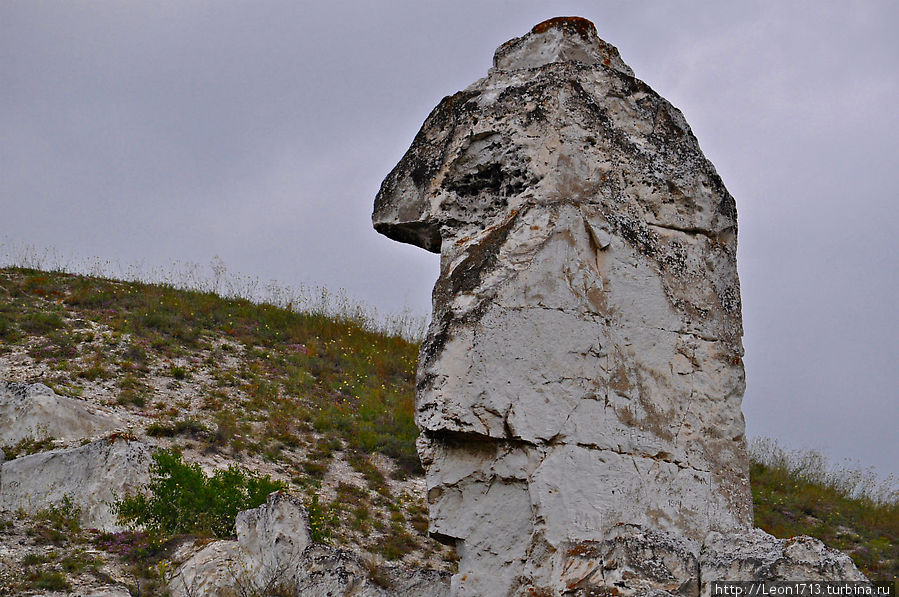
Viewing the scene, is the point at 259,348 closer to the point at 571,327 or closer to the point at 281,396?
the point at 281,396

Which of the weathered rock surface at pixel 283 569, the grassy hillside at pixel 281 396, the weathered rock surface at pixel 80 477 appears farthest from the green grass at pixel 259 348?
the weathered rock surface at pixel 283 569

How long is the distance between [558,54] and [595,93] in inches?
15.7

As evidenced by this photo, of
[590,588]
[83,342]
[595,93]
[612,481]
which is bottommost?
[590,588]

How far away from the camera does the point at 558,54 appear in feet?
18.5

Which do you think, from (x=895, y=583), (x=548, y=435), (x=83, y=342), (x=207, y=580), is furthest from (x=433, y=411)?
(x=83, y=342)

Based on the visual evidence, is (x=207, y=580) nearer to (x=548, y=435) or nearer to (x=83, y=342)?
(x=548, y=435)

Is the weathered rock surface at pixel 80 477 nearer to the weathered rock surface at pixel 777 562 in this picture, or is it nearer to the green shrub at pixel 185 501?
the green shrub at pixel 185 501

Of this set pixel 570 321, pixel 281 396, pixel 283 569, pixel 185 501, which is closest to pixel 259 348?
pixel 281 396

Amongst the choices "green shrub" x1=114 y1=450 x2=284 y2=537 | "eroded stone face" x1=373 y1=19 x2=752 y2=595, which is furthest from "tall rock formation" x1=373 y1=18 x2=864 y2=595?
"green shrub" x1=114 y1=450 x2=284 y2=537

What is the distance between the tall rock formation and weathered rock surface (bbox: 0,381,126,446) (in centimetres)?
545

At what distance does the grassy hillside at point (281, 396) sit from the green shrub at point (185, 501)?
90 cm

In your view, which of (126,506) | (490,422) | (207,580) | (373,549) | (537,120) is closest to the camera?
(490,422)

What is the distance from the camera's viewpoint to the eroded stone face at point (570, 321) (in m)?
4.72

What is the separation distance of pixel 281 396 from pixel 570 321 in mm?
8325
